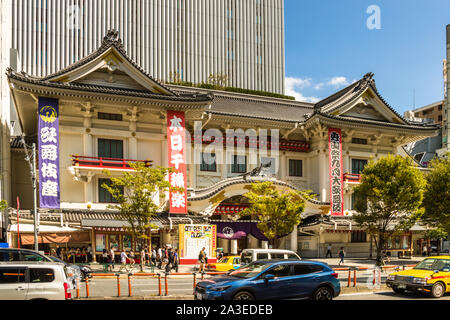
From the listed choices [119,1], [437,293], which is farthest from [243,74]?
[437,293]

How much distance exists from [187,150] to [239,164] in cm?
510

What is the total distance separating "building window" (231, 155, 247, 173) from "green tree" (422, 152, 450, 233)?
1523 cm

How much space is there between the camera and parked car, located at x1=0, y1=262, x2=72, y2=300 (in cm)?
1235

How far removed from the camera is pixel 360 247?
40.5 m

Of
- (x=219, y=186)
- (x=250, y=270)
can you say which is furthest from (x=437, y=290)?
(x=219, y=186)

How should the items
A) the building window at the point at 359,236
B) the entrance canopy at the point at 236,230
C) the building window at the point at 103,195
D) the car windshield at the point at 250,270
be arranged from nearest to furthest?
the car windshield at the point at 250,270
the building window at the point at 103,195
the entrance canopy at the point at 236,230
the building window at the point at 359,236

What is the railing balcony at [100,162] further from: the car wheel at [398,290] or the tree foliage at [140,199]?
the car wheel at [398,290]

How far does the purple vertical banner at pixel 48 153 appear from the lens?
2977 cm

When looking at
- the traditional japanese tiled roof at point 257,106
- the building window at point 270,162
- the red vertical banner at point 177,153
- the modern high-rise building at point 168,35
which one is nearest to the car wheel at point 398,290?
the red vertical banner at point 177,153

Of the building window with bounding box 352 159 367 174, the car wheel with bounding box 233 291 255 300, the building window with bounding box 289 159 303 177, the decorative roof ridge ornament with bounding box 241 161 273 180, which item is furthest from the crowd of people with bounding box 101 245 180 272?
the building window with bounding box 352 159 367 174

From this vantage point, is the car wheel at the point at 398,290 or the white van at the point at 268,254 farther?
the white van at the point at 268,254

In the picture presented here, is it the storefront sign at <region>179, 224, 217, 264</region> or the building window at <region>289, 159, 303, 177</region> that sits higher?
the building window at <region>289, 159, 303, 177</region>

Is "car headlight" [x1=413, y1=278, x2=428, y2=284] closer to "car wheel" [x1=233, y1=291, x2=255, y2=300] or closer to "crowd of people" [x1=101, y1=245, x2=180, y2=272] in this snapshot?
"car wheel" [x1=233, y1=291, x2=255, y2=300]
